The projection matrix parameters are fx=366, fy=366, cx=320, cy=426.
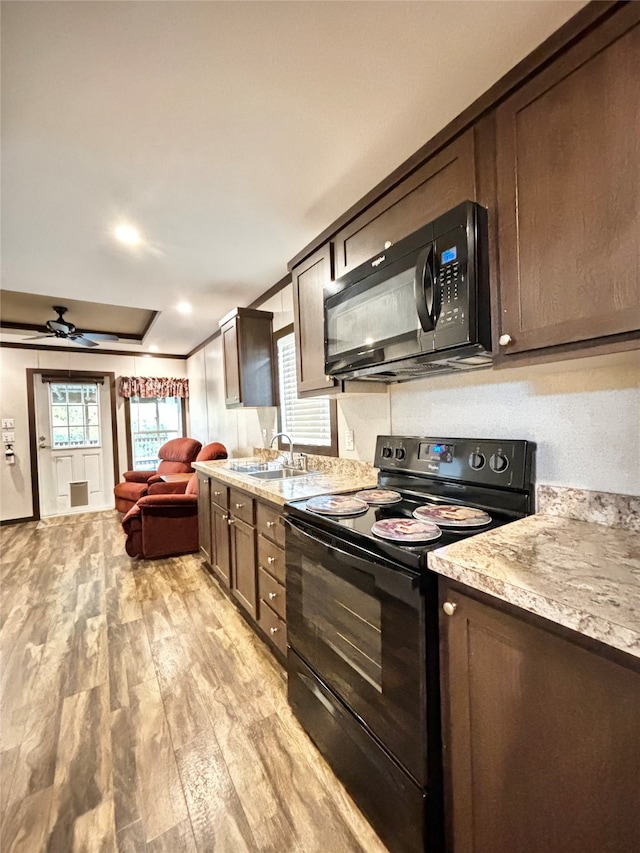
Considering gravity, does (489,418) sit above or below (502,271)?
below

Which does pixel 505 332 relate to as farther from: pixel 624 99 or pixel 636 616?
pixel 636 616

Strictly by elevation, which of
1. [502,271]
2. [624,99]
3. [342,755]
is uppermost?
[624,99]

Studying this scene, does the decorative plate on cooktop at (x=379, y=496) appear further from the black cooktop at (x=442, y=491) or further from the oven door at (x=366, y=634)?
the oven door at (x=366, y=634)

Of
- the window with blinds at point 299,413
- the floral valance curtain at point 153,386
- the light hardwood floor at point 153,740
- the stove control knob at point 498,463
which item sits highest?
the floral valance curtain at point 153,386

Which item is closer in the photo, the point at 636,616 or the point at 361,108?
the point at 636,616

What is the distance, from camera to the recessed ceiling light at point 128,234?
2.14m

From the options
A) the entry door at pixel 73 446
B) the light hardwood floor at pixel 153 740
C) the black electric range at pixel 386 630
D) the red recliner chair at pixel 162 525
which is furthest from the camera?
the entry door at pixel 73 446

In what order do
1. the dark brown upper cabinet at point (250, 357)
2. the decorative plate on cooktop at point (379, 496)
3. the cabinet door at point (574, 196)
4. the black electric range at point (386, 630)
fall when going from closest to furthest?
the cabinet door at point (574, 196)
the black electric range at point (386, 630)
the decorative plate on cooktop at point (379, 496)
the dark brown upper cabinet at point (250, 357)

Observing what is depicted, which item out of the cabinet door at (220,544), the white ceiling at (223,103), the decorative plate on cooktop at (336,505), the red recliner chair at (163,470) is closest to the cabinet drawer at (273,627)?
the cabinet door at (220,544)

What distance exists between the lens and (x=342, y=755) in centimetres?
129

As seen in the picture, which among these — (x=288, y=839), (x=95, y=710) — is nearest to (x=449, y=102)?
(x=288, y=839)

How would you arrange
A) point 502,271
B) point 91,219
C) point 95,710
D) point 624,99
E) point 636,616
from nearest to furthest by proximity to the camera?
1. point 636,616
2. point 624,99
3. point 502,271
4. point 95,710
5. point 91,219

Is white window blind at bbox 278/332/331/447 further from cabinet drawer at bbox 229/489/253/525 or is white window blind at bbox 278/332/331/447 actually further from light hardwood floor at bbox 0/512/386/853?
light hardwood floor at bbox 0/512/386/853

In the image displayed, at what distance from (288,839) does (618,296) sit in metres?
1.82
